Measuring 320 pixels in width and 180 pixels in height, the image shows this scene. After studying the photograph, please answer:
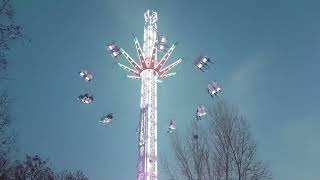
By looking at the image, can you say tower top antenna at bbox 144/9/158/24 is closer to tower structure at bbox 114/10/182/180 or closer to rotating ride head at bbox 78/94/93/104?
tower structure at bbox 114/10/182/180

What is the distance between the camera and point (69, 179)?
41.6 m

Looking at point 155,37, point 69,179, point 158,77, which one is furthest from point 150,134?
point 69,179

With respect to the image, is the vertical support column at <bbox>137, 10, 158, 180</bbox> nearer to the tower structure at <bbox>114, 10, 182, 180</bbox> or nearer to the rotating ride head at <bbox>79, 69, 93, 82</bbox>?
the tower structure at <bbox>114, 10, 182, 180</bbox>

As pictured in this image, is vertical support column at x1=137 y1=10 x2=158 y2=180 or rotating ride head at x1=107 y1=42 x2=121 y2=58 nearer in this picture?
vertical support column at x1=137 y1=10 x2=158 y2=180

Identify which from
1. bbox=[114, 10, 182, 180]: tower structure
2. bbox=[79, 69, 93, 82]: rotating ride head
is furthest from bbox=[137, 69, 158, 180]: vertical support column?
bbox=[79, 69, 93, 82]: rotating ride head

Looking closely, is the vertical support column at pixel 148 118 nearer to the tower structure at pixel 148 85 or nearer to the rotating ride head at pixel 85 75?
the tower structure at pixel 148 85

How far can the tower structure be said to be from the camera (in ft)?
100

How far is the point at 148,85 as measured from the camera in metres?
33.8

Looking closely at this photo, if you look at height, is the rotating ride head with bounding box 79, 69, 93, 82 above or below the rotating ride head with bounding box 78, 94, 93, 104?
above

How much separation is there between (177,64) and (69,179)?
15.8 m

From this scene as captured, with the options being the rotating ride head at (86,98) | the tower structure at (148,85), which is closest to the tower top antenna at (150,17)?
the tower structure at (148,85)

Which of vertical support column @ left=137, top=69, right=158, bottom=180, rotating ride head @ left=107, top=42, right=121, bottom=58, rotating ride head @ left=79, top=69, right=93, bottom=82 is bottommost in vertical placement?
vertical support column @ left=137, top=69, right=158, bottom=180

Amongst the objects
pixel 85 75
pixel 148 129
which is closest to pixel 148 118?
pixel 148 129

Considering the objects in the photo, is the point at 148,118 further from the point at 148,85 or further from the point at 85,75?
the point at 85,75
